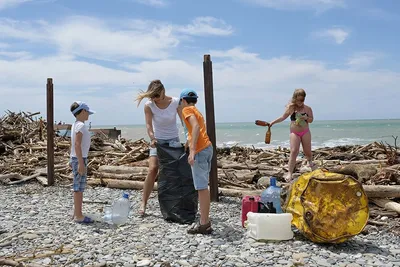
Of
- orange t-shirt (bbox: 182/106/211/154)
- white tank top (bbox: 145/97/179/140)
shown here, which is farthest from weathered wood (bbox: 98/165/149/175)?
orange t-shirt (bbox: 182/106/211/154)

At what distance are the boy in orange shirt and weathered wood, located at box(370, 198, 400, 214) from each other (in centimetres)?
298

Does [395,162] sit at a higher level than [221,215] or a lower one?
higher

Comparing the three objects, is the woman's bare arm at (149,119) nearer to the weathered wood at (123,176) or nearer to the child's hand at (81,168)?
the child's hand at (81,168)

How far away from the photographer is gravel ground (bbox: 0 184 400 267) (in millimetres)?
4840

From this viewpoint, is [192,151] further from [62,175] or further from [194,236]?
[62,175]

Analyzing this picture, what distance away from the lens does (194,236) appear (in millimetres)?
5816

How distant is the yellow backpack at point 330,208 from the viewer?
5.21m

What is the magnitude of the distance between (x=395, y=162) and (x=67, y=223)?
6.70 m

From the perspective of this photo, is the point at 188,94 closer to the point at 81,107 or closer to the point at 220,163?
the point at 81,107

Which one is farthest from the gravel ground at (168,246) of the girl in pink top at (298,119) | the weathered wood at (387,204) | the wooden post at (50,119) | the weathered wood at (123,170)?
the wooden post at (50,119)

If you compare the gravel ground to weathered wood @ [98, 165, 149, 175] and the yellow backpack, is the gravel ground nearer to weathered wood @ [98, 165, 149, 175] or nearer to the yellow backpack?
the yellow backpack

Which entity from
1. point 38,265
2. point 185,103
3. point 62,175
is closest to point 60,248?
point 38,265

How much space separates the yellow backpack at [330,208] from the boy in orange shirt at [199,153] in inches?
47.0

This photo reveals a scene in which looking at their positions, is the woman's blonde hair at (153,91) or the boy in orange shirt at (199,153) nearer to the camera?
the boy in orange shirt at (199,153)
